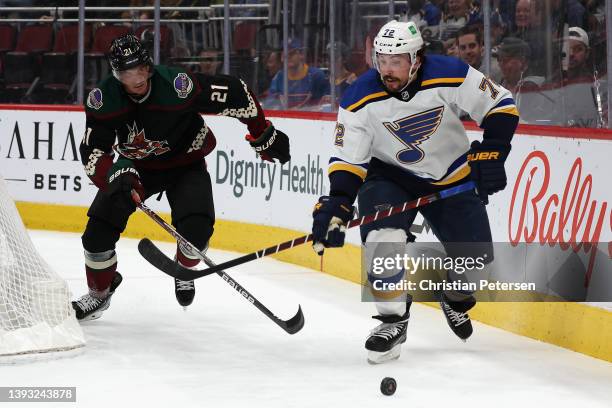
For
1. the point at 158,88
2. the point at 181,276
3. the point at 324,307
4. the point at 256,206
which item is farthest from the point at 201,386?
the point at 256,206

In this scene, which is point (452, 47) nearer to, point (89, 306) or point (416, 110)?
point (416, 110)

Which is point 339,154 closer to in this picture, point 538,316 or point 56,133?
point 538,316

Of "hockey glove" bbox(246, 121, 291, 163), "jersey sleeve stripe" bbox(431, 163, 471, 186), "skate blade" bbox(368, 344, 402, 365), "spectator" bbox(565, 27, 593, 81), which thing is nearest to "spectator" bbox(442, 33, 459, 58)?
"spectator" bbox(565, 27, 593, 81)

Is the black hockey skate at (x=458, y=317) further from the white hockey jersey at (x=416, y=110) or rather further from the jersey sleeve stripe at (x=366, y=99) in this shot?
the jersey sleeve stripe at (x=366, y=99)

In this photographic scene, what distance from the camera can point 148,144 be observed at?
485cm

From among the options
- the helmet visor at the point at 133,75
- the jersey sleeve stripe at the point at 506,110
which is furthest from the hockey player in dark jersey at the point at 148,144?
the jersey sleeve stripe at the point at 506,110

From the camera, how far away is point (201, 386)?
396cm

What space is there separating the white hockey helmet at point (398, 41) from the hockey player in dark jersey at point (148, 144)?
956mm

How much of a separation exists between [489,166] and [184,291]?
5.58 ft

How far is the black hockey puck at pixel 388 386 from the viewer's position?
378 centimetres

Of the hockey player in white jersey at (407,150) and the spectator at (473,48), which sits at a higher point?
the spectator at (473,48)

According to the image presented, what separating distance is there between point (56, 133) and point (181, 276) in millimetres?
4041

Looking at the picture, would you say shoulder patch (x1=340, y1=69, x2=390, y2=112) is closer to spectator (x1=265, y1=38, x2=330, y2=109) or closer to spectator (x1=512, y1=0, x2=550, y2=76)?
spectator (x1=512, y1=0, x2=550, y2=76)

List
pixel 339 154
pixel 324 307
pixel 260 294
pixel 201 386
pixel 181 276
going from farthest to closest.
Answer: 1. pixel 260 294
2. pixel 324 307
3. pixel 181 276
4. pixel 339 154
5. pixel 201 386
